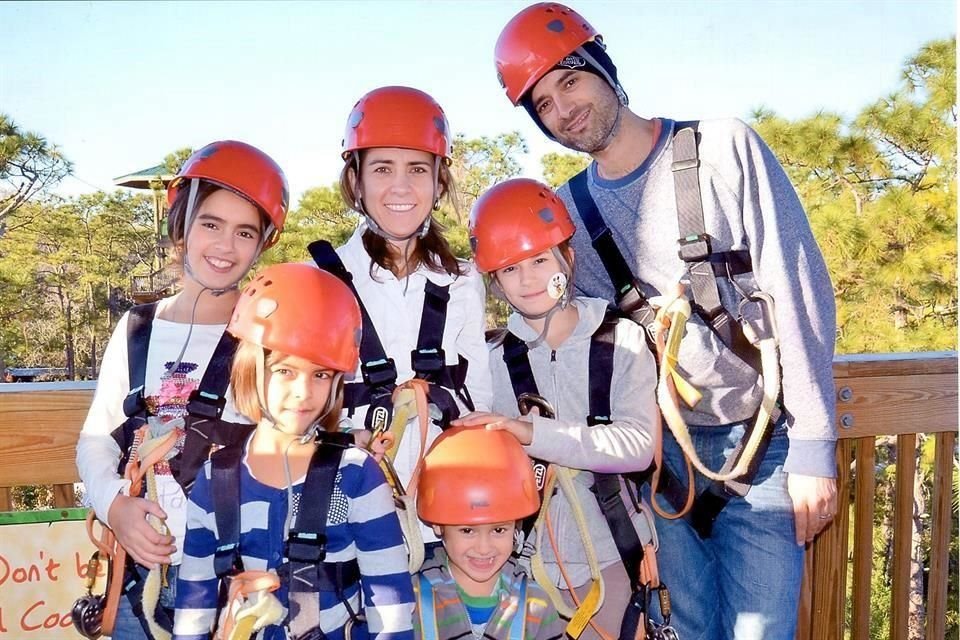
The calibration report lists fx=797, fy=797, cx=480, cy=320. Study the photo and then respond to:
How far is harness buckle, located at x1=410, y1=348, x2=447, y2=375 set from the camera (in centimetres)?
272

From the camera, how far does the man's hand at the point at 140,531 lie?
2.44 meters

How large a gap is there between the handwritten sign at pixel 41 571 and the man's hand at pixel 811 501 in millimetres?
2564

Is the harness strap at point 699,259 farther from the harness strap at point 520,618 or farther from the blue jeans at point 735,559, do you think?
the harness strap at point 520,618

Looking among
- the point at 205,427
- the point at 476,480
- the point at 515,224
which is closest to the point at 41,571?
the point at 205,427

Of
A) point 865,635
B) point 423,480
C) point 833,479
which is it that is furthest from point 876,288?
point 423,480

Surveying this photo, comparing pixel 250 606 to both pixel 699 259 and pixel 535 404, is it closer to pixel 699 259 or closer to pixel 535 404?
pixel 535 404

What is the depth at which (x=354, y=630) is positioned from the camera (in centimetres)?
229

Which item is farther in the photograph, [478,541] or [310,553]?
[478,541]

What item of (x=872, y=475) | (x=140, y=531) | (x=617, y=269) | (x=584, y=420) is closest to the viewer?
(x=140, y=531)

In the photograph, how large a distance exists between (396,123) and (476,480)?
130 cm

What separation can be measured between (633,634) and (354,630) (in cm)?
95

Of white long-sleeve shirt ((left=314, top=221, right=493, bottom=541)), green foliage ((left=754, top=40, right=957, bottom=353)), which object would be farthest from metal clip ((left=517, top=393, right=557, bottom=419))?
green foliage ((left=754, top=40, right=957, bottom=353))

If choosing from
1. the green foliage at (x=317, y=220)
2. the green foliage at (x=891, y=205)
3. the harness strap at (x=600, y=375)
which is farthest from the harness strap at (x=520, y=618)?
the green foliage at (x=317, y=220)

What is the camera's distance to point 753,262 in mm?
2732
